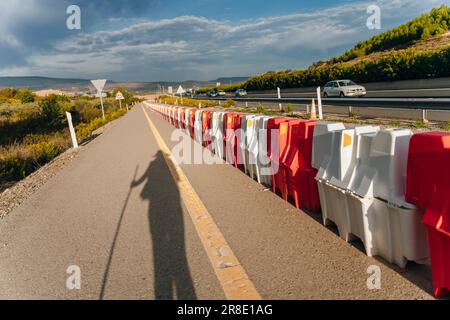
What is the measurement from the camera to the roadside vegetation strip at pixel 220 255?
3.12m

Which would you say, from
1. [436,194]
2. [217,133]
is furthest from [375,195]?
[217,133]

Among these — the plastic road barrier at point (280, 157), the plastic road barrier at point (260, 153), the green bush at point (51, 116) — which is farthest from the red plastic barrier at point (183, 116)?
the green bush at point (51, 116)

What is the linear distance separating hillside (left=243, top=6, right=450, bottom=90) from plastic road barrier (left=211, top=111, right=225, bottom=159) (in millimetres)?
23109

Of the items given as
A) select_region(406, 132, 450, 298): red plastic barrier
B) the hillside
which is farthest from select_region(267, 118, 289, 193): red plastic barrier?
the hillside

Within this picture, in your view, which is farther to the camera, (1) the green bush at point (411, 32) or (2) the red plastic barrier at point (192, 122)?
(1) the green bush at point (411, 32)

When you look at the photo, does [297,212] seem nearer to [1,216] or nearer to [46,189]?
[1,216]

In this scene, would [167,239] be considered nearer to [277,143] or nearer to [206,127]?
[277,143]

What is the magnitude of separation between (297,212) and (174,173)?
12.2 ft

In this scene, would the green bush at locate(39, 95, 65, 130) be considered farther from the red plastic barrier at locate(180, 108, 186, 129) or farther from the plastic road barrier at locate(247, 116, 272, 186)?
the plastic road barrier at locate(247, 116, 272, 186)

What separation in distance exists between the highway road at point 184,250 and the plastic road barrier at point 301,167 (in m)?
0.20

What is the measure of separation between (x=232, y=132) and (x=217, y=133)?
1.53 meters

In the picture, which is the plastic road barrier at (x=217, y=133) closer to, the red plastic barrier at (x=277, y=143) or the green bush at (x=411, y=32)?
the red plastic barrier at (x=277, y=143)

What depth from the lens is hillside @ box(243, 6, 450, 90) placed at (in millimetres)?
29236
